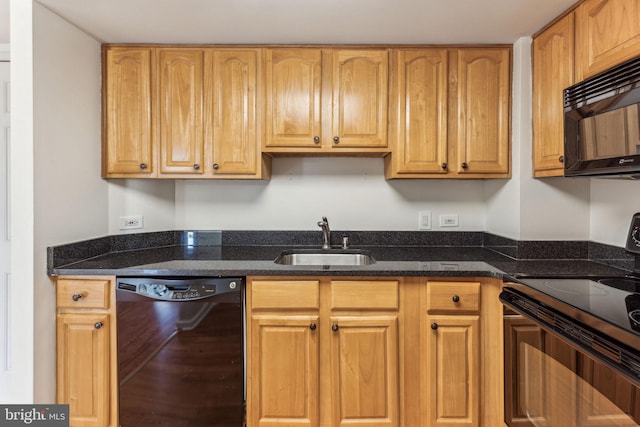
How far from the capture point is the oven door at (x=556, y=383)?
96 cm

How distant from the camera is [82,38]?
189cm

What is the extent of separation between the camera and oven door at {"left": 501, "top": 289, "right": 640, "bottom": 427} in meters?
0.96

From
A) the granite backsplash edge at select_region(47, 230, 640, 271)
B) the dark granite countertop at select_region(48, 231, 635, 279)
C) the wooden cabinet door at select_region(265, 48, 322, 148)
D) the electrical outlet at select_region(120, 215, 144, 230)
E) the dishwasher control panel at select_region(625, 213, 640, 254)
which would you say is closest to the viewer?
the dishwasher control panel at select_region(625, 213, 640, 254)

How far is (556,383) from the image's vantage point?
120 cm

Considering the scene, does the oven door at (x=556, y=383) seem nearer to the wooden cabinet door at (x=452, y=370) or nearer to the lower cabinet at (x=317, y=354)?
the wooden cabinet door at (x=452, y=370)

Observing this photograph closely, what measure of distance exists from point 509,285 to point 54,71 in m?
2.38

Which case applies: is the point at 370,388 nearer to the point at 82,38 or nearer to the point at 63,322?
the point at 63,322

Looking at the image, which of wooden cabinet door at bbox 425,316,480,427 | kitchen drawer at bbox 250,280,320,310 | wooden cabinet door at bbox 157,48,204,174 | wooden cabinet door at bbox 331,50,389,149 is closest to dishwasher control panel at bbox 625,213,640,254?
wooden cabinet door at bbox 425,316,480,427

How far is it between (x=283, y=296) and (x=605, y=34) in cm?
180

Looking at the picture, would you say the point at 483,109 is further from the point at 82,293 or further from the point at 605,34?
the point at 82,293

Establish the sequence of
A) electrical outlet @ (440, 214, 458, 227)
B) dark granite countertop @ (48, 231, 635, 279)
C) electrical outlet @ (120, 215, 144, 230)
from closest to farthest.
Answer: dark granite countertop @ (48, 231, 635, 279) < electrical outlet @ (120, 215, 144, 230) < electrical outlet @ (440, 214, 458, 227)

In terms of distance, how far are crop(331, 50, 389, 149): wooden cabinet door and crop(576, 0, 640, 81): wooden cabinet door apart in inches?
35.8

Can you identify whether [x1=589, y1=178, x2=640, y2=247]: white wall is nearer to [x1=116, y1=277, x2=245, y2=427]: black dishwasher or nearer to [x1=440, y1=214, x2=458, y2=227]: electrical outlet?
[x1=440, y1=214, x2=458, y2=227]: electrical outlet

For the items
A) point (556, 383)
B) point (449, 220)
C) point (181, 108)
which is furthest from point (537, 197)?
point (181, 108)
